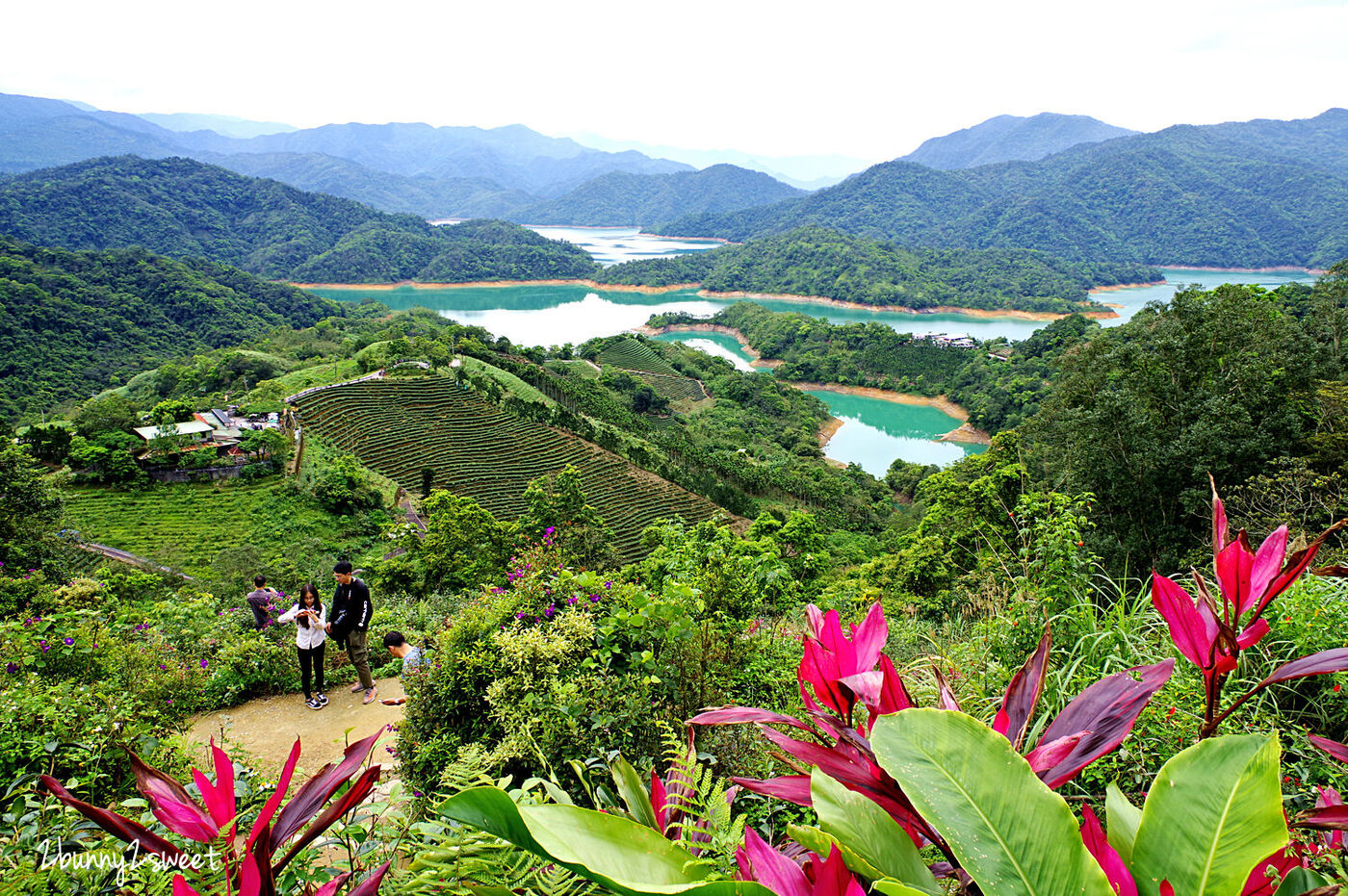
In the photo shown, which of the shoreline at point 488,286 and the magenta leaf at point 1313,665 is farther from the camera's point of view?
the shoreline at point 488,286

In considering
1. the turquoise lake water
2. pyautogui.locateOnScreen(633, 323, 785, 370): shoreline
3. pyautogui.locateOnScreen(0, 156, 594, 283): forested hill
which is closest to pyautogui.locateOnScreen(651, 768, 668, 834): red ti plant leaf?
the turquoise lake water

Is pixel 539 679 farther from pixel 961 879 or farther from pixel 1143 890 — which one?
pixel 1143 890

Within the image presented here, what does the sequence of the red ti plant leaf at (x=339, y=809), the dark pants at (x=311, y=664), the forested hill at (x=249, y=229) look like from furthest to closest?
Result: the forested hill at (x=249, y=229)
the dark pants at (x=311, y=664)
the red ti plant leaf at (x=339, y=809)

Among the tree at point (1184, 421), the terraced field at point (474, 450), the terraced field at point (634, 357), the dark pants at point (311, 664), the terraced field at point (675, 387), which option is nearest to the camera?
the dark pants at point (311, 664)

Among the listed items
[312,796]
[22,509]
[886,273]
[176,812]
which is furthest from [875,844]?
[886,273]

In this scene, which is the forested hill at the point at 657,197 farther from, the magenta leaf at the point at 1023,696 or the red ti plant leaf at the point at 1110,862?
the red ti plant leaf at the point at 1110,862

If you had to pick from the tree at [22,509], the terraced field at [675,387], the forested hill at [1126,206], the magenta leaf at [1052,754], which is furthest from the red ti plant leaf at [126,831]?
the forested hill at [1126,206]

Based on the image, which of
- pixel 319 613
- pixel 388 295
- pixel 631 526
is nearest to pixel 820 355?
pixel 631 526
